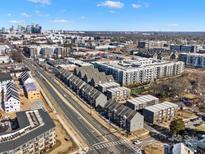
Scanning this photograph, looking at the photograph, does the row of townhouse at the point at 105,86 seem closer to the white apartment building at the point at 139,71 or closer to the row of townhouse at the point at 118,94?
the row of townhouse at the point at 118,94

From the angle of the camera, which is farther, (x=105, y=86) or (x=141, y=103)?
(x=105, y=86)

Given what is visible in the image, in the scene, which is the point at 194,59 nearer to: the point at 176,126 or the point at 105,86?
the point at 105,86

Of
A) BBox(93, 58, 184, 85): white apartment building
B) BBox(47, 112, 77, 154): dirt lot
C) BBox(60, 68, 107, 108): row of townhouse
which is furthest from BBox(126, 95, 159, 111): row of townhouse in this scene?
BBox(93, 58, 184, 85): white apartment building

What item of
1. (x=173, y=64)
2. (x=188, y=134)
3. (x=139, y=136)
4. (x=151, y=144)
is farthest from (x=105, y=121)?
(x=173, y=64)

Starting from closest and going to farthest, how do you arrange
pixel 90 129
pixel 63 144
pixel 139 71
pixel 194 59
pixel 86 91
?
pixel 63 144, pixel 90 129, pixel 86 91, pixel 139 71, pixel 194 59

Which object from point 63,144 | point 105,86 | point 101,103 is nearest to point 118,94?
point 105,86

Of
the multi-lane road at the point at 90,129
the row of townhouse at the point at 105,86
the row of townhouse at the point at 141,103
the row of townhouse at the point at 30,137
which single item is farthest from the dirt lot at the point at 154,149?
the row of townhouse at the point at 105,86
